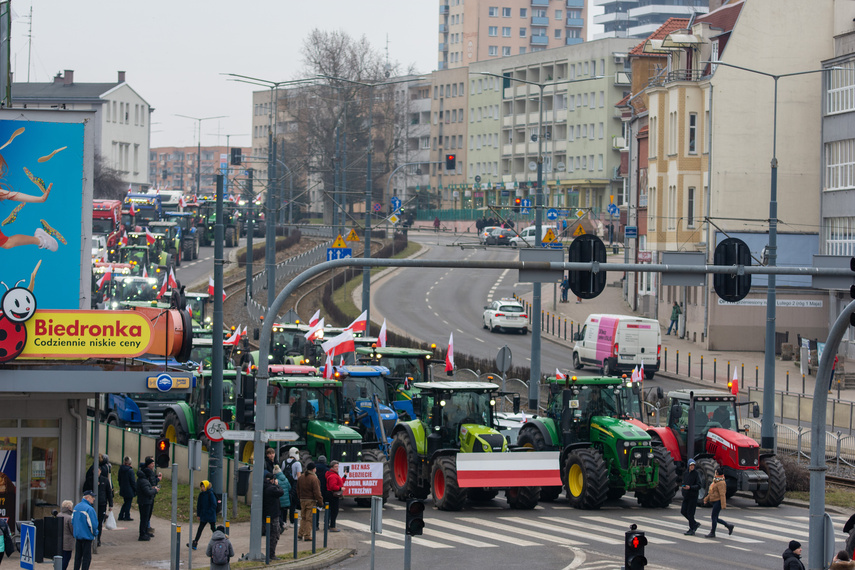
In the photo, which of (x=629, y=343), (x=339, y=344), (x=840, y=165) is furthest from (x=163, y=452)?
(x=840, y=165)

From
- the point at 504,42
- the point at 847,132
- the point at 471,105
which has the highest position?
the point at 504,42

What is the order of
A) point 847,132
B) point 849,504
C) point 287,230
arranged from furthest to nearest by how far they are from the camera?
point 287,230
point 847,132
point 849,504

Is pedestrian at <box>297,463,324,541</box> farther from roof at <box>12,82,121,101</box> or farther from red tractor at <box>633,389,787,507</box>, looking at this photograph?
roof at <box>12,82,121,101</box>

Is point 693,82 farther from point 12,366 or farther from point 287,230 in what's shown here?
point 12,366

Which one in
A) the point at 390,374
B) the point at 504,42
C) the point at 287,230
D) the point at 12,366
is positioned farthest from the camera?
the point at 504,42

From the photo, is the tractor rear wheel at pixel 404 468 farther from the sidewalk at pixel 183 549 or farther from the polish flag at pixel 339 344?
the polish flag at pixel 339 344

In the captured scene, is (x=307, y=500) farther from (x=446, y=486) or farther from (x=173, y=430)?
(x=173, y=430)

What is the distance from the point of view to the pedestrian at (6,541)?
18.4 m

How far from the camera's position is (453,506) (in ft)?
81.6

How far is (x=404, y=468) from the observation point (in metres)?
26.2

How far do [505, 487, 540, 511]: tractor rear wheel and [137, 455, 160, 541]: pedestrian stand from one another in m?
6.97

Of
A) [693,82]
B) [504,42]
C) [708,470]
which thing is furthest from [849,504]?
[504,42]

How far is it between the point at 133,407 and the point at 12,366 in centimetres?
1223

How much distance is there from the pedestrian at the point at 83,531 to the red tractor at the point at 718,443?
1199cm
